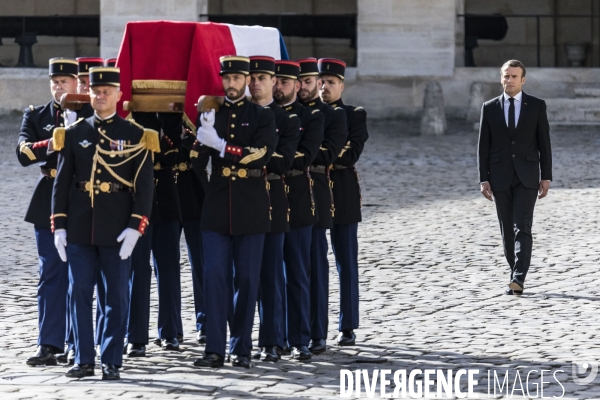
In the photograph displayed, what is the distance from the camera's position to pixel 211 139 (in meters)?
7.11

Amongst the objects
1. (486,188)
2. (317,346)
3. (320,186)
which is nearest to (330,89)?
(320,186)

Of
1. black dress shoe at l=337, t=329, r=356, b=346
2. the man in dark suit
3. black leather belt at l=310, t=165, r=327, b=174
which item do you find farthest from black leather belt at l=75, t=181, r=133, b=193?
the man in dark suit

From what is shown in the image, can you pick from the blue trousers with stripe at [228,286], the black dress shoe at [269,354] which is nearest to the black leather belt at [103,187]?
the blue trousers with stripe at [228,286]

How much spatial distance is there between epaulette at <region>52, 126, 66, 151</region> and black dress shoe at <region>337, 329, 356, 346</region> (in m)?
2.23

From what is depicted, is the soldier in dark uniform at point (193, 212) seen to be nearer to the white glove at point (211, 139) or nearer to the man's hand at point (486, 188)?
the white glove at point (211, 139)

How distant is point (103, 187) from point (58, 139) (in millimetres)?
367

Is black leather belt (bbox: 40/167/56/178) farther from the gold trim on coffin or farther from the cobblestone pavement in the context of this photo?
the cobblestone pavement

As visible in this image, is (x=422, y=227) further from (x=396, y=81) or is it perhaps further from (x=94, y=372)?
(x=396, y=81)

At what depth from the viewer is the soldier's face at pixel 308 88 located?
793 centimetres

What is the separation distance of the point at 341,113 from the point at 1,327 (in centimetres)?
272

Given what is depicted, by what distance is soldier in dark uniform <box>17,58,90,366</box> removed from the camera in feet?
24.5

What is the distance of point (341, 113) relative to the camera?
796 centimetres

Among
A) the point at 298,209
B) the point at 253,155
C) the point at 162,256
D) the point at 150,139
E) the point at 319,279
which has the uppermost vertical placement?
the point at 150,139

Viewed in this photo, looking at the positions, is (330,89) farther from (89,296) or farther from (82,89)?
(89,296)
